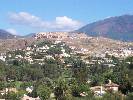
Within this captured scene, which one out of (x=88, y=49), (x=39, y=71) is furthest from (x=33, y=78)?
(x=88, y=49)

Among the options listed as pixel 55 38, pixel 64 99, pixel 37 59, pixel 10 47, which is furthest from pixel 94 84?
pixel 55 38

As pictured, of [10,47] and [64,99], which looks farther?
[10,47]

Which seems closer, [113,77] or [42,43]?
[113,77]

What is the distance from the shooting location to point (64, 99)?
43188mm

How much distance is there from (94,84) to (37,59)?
194ft

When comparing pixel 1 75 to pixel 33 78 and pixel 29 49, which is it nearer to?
pixel 33 78

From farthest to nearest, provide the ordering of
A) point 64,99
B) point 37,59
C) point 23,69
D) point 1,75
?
point 37,59
point 23,69
point 1,75
point 64,99

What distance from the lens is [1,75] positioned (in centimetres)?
8844

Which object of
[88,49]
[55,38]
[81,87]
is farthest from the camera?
[55,38]

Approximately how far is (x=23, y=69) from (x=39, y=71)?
12.2 ft

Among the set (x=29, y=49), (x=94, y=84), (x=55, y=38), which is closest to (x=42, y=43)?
(x=29, y=49)

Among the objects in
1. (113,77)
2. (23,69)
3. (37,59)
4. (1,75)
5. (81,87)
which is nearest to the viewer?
(81,87)

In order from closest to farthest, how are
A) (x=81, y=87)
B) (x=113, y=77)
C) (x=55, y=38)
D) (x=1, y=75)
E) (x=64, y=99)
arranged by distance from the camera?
(x=64, y=99) → (x=81, y=87) → (x=113, y=77) → (x=1, y=75) → (x=55, y=38)

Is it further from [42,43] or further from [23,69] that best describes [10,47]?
[23,69]
